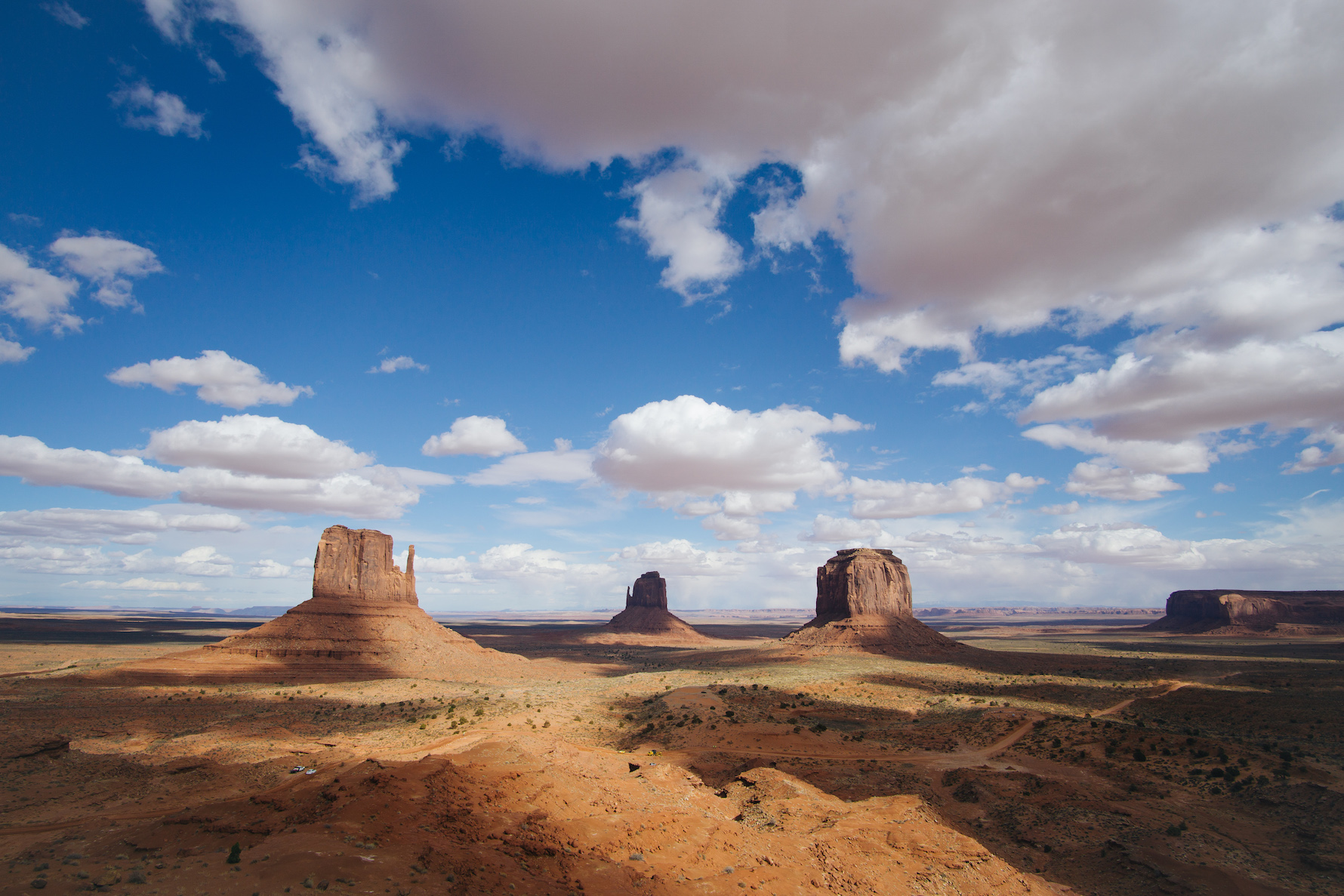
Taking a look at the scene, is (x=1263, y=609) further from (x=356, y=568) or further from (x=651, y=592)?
(x=356, y=568)

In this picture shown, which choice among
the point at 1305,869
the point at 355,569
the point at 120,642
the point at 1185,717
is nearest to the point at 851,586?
the point at 1185,717

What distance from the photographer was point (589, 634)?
169 metres

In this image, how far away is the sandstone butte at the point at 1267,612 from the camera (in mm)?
148375

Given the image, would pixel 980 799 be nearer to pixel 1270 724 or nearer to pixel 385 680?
pixel 1270 724

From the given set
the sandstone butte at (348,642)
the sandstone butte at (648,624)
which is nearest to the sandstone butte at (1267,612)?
the sandstone butte at (648,624)

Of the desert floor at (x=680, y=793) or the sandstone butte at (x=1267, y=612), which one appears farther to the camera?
the sandstone butte at (x=1267, y=612)

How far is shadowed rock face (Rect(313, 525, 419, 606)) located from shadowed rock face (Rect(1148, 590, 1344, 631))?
205 m

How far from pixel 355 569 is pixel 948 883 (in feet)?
276

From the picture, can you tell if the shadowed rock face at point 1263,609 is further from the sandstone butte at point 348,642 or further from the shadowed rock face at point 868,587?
the sandstone butte at point 348,642

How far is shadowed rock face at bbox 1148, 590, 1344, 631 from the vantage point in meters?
151

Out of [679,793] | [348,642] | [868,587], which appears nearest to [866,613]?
[868,587]

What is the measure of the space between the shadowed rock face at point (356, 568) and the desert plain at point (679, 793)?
31.8 metres

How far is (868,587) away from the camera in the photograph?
99.8m

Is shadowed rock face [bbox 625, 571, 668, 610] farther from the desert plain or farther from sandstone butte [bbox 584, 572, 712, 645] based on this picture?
the desert plain
